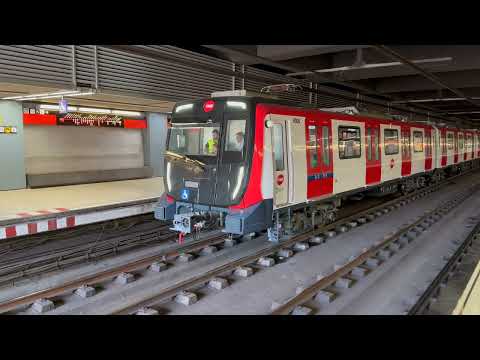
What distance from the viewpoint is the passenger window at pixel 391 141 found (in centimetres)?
1205

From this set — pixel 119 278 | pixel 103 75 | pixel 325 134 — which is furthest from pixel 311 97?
pixel 119 278

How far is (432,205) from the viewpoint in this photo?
1307cm

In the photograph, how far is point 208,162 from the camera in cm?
745

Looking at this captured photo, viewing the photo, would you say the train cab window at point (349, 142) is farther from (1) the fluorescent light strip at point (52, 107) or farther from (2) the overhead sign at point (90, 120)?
(2) the overhead sign at point (90, 120)

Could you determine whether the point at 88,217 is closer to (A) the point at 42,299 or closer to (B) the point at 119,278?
(B) the point at 119,278

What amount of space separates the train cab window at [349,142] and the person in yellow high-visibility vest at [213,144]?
349 centimetres

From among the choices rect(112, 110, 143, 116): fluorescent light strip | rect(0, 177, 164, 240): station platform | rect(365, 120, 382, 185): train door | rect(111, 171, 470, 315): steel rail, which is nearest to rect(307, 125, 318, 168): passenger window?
rect(111, 171, 470, 315): steel rail

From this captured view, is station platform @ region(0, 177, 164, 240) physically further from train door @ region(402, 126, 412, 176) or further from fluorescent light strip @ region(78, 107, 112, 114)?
train door @ region(402, 126, 412, 176)

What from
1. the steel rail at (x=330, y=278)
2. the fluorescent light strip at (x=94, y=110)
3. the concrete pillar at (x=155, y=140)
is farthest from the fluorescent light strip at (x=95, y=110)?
the steel rail at (x=330, y=278)

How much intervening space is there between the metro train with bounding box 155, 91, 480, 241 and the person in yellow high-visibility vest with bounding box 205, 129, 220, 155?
2 cm

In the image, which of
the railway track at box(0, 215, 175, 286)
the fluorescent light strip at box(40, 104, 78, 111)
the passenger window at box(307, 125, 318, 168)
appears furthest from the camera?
the fluorescent light strip at box(40, 104, 78, 111)

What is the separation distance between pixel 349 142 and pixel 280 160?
10.3 ft

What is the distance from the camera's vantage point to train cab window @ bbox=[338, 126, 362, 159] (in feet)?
31.4

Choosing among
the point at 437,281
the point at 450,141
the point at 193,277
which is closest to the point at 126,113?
the point at 193,277
